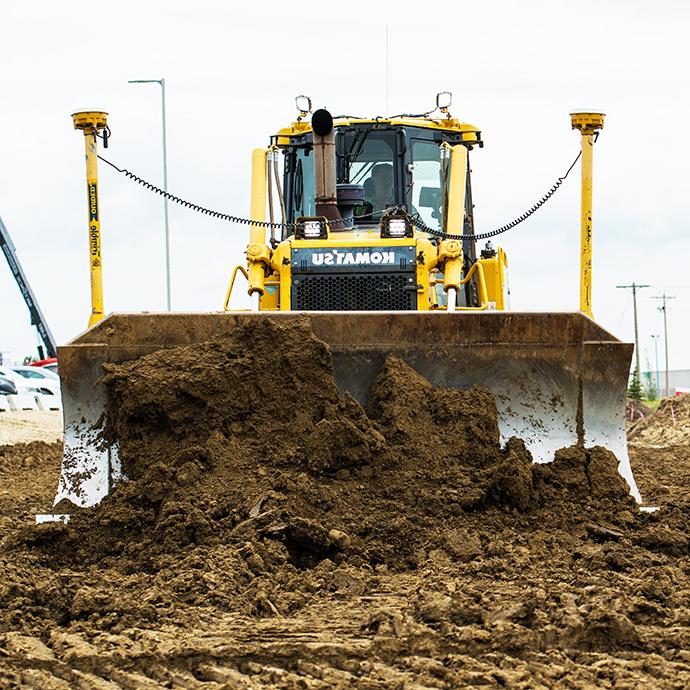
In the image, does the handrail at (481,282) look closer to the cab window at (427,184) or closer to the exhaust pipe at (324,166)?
the cab window at (427,184)

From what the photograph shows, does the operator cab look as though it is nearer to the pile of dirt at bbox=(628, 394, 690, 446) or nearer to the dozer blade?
the dozer blade

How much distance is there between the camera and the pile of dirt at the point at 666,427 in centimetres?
2159

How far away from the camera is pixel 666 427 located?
22.9 meters

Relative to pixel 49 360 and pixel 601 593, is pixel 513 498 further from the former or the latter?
pixel 49 360

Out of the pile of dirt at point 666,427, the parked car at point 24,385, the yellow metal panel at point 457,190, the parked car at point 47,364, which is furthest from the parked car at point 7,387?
the yellow metal panel at point 457,190

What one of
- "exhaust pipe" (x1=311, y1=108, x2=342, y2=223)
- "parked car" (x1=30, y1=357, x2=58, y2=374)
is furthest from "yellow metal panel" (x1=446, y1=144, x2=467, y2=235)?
"parked car" (x1=30, y1=357, x2=58, y2=374)

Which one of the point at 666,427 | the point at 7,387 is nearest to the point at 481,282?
the point at 666,427

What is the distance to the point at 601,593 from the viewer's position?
5637 millimetres

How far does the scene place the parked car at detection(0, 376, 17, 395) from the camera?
2909 centimetres

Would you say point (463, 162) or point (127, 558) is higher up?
point (463, 162)

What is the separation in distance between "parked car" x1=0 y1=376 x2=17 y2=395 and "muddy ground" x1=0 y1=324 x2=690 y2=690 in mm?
20037

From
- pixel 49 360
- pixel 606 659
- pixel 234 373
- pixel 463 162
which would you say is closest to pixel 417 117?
pixel 463 162

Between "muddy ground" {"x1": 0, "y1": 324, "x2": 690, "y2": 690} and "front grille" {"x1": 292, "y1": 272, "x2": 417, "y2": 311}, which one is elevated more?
"front grille" {"x1": 292, "y1": 272, "x2": 417, "y2": 311}

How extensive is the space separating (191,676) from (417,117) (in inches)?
263
